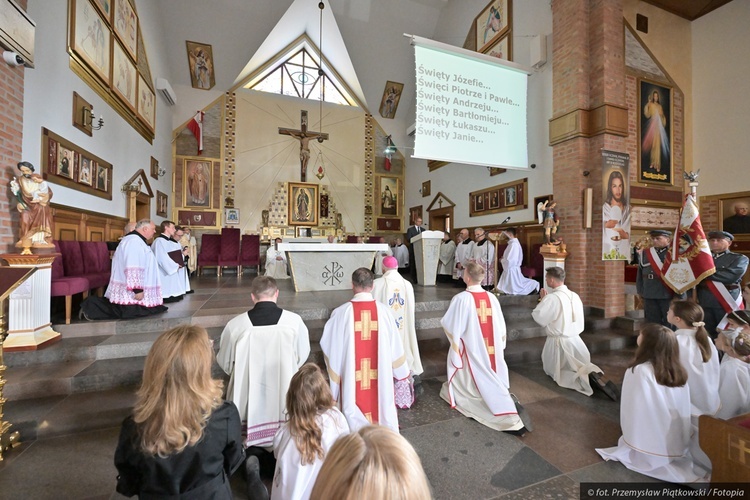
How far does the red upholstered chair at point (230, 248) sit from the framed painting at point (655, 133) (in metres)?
9.66

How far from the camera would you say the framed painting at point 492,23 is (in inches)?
323

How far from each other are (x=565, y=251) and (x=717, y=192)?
374 centimetres

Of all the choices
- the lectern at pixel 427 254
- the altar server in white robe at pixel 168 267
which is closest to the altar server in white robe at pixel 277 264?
the altar server in white robe at pixel 168 267

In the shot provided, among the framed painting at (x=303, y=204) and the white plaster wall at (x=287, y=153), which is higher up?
the white plaster wall at (x=287, y=153)

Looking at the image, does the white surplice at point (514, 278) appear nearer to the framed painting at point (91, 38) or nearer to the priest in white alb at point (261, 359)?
the priest in white alb at point (261, 359)

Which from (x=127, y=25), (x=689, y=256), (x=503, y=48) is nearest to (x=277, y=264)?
(x=127, y=25)

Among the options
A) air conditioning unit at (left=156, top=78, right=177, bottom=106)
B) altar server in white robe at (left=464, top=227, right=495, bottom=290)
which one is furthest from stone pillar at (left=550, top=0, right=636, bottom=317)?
air conditioning unit at (left=156, top=78, right=177, bottom=106)

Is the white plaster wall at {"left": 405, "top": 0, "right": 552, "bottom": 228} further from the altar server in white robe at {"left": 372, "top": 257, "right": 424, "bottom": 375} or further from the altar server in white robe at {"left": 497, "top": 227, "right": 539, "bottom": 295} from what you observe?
the altar server in white robe at {"left": 372, "top": 257, "right": 424, "bottom": 375}

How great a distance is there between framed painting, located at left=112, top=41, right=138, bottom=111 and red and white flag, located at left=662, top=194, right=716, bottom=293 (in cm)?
934

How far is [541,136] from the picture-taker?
23.5 ft

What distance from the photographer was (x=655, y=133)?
22.8 ft

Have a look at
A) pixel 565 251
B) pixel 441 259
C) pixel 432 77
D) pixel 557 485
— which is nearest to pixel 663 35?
pixel 565 251

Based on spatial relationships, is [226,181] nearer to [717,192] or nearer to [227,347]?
[227,347]

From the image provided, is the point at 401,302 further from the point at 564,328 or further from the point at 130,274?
the point at 130,274
